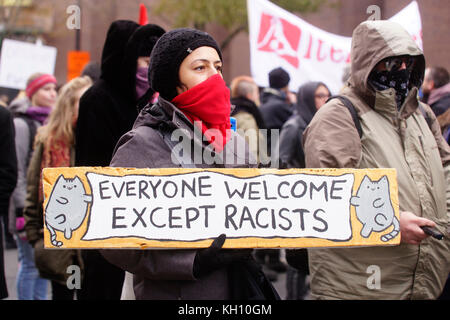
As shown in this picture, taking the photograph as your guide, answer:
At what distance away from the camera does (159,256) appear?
214 centimetres

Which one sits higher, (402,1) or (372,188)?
(402,1)

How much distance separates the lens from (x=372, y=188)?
85.0 inches

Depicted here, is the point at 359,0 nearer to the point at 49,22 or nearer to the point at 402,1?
the point at 402,1

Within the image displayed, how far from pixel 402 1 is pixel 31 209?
13156 mm

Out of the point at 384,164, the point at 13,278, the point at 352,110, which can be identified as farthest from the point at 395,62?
the point at 13,278

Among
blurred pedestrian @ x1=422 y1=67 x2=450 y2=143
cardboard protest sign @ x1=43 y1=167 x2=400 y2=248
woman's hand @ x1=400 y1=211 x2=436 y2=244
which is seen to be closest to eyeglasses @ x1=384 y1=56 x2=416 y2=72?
woman's hand @ x1=400 y1=211 x2=436 y2=244

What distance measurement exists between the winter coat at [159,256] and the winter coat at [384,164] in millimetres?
653

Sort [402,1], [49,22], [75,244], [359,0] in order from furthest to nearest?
[49,22] < [359,0] < [402,1] < [75,244]

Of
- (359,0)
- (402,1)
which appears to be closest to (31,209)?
(402,1)

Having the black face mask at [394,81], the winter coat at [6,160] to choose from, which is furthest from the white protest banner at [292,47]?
the black face mask at [394,81]

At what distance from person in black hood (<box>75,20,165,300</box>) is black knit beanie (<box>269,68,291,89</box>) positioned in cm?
355

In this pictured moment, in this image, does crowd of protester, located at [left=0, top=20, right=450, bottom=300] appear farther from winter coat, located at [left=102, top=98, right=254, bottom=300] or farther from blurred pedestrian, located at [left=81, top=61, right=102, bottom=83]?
blurred pedestrian, located at [left=81, top=61, right=102, bottom=83]

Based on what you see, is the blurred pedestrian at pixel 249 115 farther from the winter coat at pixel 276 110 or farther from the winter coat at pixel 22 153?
the winter coat at pixel 22 153

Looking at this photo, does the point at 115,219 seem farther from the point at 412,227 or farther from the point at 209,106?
the point at 412,227
